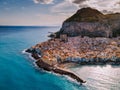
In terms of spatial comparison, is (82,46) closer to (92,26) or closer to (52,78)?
(52,78)

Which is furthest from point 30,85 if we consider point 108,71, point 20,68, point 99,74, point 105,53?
point 105,53

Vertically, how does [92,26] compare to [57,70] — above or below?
above

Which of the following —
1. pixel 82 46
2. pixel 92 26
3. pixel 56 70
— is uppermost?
pixel 92 26

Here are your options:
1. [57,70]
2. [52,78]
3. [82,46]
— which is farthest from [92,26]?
[52,78]

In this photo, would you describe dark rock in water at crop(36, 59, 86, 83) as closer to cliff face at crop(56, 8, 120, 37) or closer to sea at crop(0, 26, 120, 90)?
sea at crop(0, 26, 120, 90)

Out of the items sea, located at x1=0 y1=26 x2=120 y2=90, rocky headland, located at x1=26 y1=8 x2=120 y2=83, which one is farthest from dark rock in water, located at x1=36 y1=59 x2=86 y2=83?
sea, located at x1=0 y1=26 x2=120 y2=90

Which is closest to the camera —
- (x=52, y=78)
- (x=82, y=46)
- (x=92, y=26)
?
(x=52, y=78)

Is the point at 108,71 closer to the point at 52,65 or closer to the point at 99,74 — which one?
the point at 99,74
